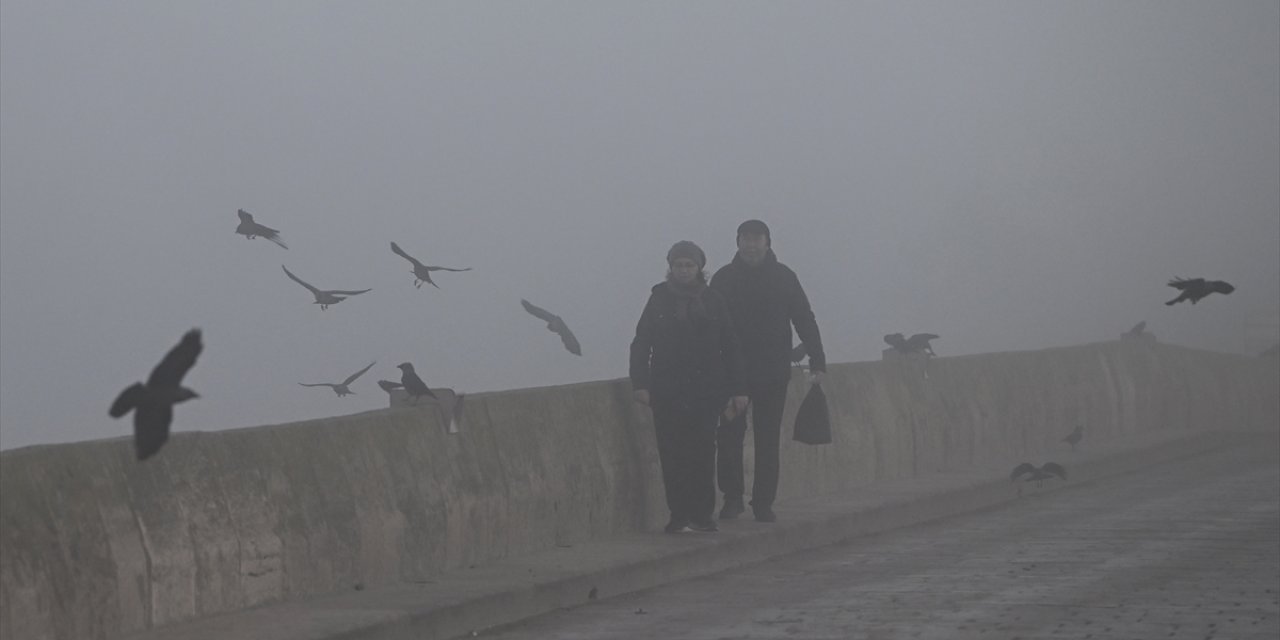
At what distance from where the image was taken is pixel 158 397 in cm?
389

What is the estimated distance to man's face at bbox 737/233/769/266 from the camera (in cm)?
1392

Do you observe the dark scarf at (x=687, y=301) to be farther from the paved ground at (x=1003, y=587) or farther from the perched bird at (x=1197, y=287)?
the perched bird at (x=1197, y=287)

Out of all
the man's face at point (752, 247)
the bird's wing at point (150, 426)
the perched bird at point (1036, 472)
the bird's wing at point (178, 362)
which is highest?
the man's face at point (752, 247)

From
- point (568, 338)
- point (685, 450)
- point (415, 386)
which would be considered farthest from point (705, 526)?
point (568, 338)

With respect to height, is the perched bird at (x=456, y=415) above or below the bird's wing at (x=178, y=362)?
above

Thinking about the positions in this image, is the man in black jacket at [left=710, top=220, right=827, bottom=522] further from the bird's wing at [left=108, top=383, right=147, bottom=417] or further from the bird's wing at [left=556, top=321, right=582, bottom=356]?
the bird's wing at [left=108, top=383, right=147, bottom=417]

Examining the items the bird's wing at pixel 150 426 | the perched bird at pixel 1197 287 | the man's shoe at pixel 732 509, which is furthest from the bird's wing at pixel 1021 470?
the bird's wing at pixel 150 426

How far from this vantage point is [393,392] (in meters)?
11.6

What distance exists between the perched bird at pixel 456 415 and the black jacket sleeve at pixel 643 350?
1.94m

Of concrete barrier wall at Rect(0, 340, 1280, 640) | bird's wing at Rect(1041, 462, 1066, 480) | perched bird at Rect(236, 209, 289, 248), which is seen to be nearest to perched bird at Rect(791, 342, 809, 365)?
concrete barrier wall at Rect(0, 340, 1280, 640)

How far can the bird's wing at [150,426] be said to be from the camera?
3826 millimetres

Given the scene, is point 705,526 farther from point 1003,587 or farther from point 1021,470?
point 1021,470

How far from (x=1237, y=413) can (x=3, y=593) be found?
81.1ft

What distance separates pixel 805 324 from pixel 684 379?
4.73 feet
